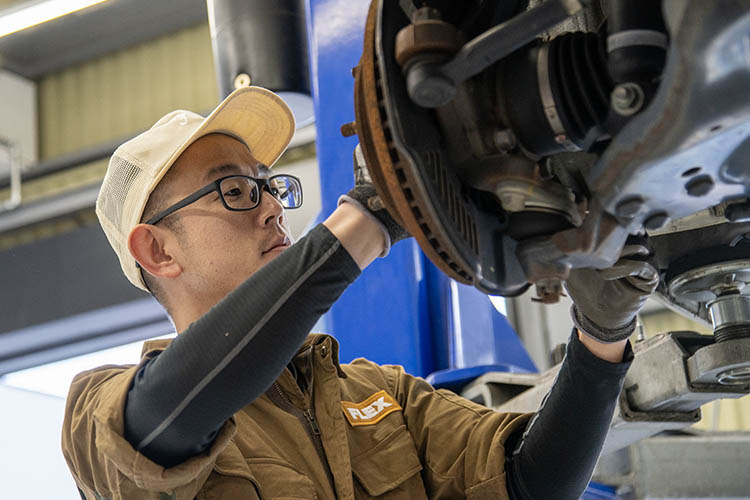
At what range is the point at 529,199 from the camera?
2.63 feet

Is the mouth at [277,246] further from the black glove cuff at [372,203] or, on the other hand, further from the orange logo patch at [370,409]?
the black glove cuff at [372,203]

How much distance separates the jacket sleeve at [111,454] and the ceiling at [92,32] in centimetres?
524

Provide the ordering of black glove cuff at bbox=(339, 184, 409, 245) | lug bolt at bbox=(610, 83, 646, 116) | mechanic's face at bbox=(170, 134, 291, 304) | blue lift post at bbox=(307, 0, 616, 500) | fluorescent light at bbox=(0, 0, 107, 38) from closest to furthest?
lug bolt at bbox=(610, 83, 646, 116) → black glove cuff at bbox=(339, 184, 409, 245) → mechanic's face at bbox=(170, 134, 291, 304) → blue lift post at bbox=(307, 0, 616, 500) → fluorescent light at bbox=(0, 0, 107, 38)

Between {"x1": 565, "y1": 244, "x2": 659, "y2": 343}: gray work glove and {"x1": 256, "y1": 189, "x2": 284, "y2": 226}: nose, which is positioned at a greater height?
{"x1": 256, "y1": 189, "x2": 284, "y2": 226}: nose

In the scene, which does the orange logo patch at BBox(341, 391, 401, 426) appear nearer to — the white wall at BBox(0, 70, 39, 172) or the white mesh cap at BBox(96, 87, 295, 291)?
the white mesh cap at BBox(96, 87, 295, 291)

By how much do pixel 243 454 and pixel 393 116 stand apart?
635mm

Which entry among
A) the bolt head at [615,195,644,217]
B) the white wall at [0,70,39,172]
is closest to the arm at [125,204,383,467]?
the bolt head at [615,195,644,217]

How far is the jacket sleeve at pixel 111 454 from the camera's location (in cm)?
102

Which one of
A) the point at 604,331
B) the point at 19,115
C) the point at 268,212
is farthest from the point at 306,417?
the point at 19,115

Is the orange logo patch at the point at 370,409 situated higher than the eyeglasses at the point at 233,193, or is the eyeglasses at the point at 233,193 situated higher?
the eyeglasses at the point at 233,193

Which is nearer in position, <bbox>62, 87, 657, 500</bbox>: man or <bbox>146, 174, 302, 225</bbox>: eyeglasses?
<bbox>62, 87, 657, 500</bbox>: man

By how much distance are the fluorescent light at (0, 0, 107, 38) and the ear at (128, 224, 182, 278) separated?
270cm

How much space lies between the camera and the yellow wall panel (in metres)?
6.17

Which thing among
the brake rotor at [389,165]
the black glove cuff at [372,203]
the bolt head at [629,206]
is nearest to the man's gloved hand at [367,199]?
the black glove cuff at [372,203]
